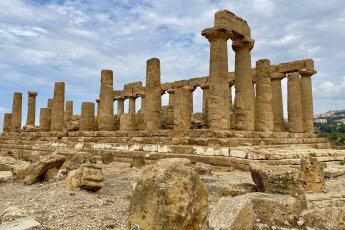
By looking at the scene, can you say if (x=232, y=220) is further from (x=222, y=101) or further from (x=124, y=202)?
(x=222, y=101)

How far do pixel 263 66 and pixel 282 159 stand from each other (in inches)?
266

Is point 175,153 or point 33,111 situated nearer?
Result: point 175,153

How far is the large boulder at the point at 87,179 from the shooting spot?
271 inches

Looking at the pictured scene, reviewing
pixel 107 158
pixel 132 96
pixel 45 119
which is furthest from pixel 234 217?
pixel 132 96

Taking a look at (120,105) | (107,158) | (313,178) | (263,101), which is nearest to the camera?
(313,178)

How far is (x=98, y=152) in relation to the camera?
52.7 feet

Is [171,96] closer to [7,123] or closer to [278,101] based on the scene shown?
[278,101]

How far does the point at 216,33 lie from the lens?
13.0 meters

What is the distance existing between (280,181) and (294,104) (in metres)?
14.9

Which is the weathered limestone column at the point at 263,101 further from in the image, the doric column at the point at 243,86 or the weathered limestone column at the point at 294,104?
the weathered limestone column at the point at 294,104

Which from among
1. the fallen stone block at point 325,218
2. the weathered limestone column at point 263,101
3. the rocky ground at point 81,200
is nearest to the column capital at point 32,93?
the weathered limestone column at point 263,101

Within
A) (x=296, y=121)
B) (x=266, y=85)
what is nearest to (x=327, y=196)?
(x=266, y=85)

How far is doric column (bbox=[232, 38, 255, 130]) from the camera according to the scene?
14.4 metres

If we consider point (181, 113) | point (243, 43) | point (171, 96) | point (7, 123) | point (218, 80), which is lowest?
point (181, 113)
